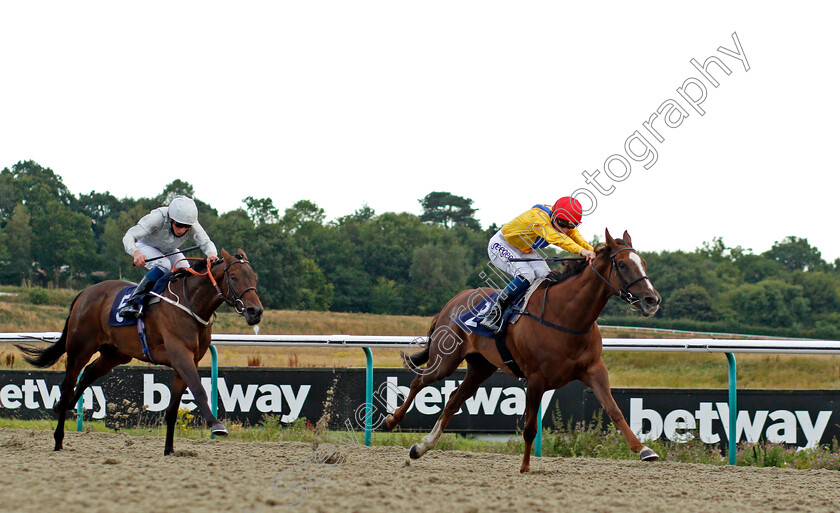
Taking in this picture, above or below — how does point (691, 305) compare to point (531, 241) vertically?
above

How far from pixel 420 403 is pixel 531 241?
250cm

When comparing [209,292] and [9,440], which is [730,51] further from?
[9,440]

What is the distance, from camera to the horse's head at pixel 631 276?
230 inches

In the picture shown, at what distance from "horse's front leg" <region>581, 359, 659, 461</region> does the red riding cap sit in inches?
46.6

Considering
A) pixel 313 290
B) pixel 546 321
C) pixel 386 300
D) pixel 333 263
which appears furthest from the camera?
pixel 333 263

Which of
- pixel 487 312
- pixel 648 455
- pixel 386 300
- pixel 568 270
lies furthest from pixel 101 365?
pixel 386 300

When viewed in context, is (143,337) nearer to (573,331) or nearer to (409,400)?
Answer: (409,400)

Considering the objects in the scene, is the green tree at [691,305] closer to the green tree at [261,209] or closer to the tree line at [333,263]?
the tree line at [333,263]

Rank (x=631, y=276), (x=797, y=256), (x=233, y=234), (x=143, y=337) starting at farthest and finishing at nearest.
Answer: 1. (x=797, y=256)
2. (x=233, y=234)
3. (x=143, y=337)
4. (x=631, y=276)

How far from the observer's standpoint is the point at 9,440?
7.62m

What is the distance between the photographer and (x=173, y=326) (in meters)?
6.92

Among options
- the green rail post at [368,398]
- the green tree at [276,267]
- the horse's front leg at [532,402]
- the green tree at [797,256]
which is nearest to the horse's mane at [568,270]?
the horse's front leg at [532,402]

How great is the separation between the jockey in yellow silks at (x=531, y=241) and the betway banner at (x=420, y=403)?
5.86 ft

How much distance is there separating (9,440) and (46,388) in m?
2.25
